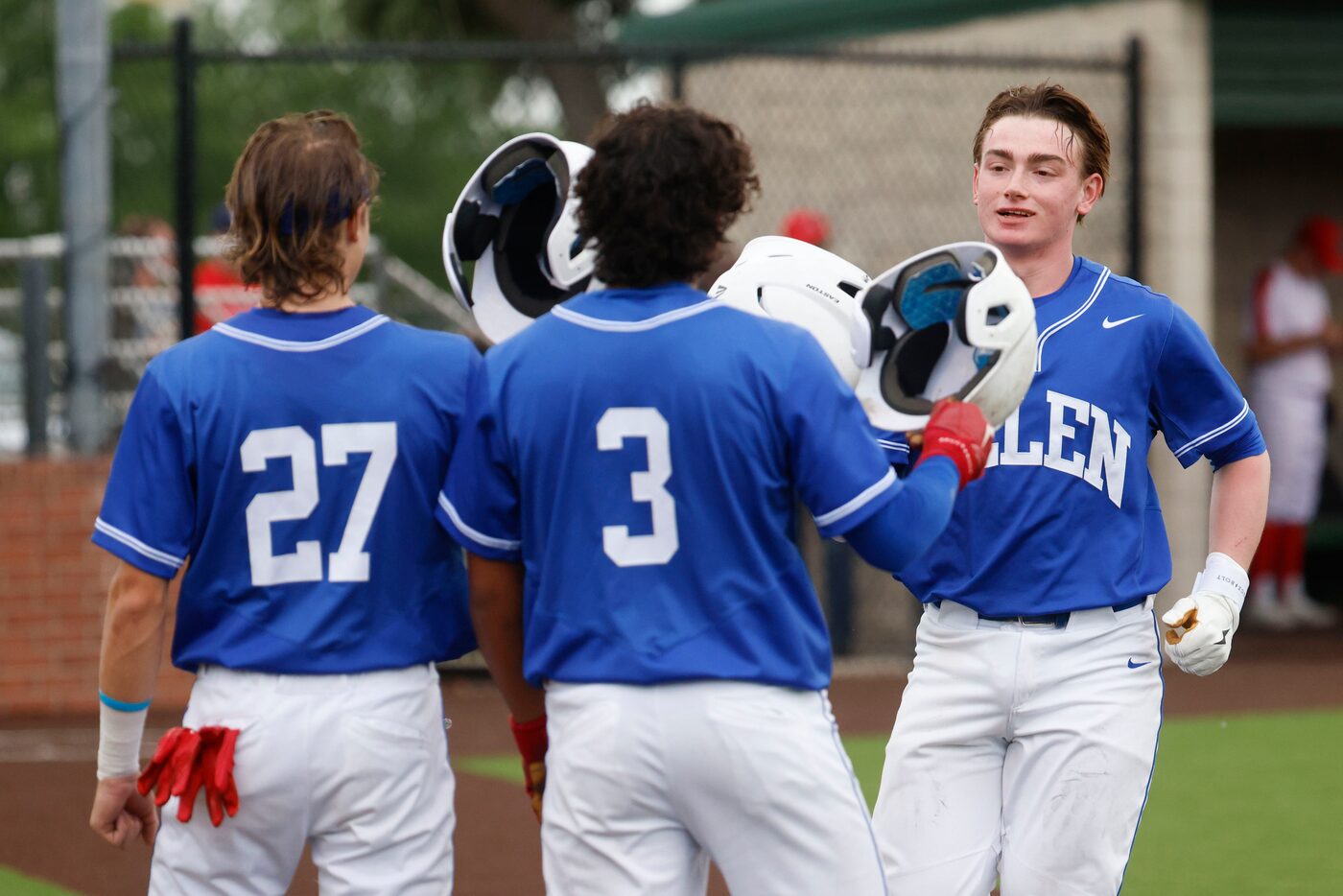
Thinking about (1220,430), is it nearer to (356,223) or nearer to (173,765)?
(356,223)

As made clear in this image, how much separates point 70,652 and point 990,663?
6.34 m

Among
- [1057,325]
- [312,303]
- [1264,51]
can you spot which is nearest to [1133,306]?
[1057,325]

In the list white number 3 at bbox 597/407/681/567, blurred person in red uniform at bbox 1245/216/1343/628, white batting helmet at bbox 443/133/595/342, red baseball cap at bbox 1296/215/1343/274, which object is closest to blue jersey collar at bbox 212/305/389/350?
white batting helmet at bbox 443/133/595/342

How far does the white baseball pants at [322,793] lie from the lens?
3236 mm

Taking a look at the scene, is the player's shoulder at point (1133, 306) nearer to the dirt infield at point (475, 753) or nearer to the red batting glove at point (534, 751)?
the red batting glove at point (534, 751)

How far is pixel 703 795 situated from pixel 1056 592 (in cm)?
114

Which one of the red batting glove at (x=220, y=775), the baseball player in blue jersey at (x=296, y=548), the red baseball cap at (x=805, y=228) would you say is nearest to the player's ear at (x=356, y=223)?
the baseball player in blue jersey at (x=296, y=548)

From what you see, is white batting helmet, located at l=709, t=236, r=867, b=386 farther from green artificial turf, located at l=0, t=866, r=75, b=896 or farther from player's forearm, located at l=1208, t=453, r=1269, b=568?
green artificial turf, located at l=0, t=866, r=75, b=896

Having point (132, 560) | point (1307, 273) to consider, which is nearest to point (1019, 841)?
point (132, 560)

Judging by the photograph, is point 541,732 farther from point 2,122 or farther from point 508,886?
point 2,122

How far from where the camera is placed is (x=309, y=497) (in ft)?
10.8

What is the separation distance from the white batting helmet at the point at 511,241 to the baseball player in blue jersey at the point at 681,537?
0.47 metres

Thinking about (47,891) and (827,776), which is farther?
(47,891)

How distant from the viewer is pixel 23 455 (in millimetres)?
9406
